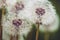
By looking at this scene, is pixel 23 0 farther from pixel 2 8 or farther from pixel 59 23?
pixel 59 23

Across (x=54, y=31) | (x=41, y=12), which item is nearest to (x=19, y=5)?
(x=41, y=12)

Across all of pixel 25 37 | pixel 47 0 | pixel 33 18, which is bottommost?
pixel 25 37

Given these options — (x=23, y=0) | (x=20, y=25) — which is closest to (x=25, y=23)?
(x=20, y=25)

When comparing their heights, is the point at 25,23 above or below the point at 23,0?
below

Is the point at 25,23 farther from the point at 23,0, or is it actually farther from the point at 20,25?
the point at 23,0

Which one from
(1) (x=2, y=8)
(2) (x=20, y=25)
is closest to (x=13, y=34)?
(2) (x=20, y=25)

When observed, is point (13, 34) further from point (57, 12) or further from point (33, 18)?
point (57, 12)

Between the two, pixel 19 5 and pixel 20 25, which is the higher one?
pixel 19 5
